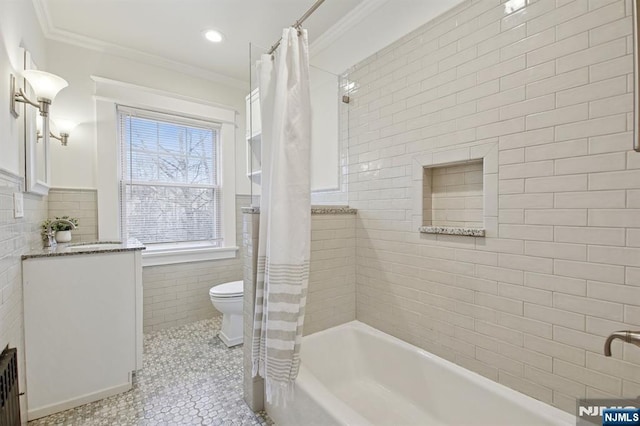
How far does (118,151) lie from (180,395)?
213 centimetres

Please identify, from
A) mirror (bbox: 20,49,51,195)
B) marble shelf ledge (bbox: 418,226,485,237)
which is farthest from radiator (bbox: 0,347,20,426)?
marble shelf ledge (bbox: 418,226,485,237)

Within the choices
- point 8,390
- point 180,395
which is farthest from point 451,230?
point 8,390

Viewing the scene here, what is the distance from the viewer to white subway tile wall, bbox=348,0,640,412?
101cm

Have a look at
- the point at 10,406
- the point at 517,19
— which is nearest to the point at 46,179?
the point at 10,406

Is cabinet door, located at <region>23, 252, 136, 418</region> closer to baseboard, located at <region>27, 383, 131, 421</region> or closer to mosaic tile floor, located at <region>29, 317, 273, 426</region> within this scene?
baseboard, located at <region>27, 383, 131, 421</region>

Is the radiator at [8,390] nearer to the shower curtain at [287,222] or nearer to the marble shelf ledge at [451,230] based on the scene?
the shower curtain at [287,222]

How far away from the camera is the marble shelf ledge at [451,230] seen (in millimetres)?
1377

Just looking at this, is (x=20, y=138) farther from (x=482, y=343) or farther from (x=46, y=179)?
(x=482, y=343)

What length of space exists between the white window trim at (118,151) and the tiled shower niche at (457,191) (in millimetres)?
2143

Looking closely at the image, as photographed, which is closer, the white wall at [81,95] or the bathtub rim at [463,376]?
the bathtub rim at [463,376]

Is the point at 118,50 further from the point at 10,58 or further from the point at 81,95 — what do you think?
the point at 10,58

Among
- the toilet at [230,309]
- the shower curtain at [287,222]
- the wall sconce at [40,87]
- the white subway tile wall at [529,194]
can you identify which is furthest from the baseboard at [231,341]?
the wall sconce at [40,87]

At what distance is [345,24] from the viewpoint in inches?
84.9

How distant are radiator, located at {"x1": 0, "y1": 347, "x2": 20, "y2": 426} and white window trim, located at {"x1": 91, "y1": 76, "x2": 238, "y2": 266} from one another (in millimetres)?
1427
